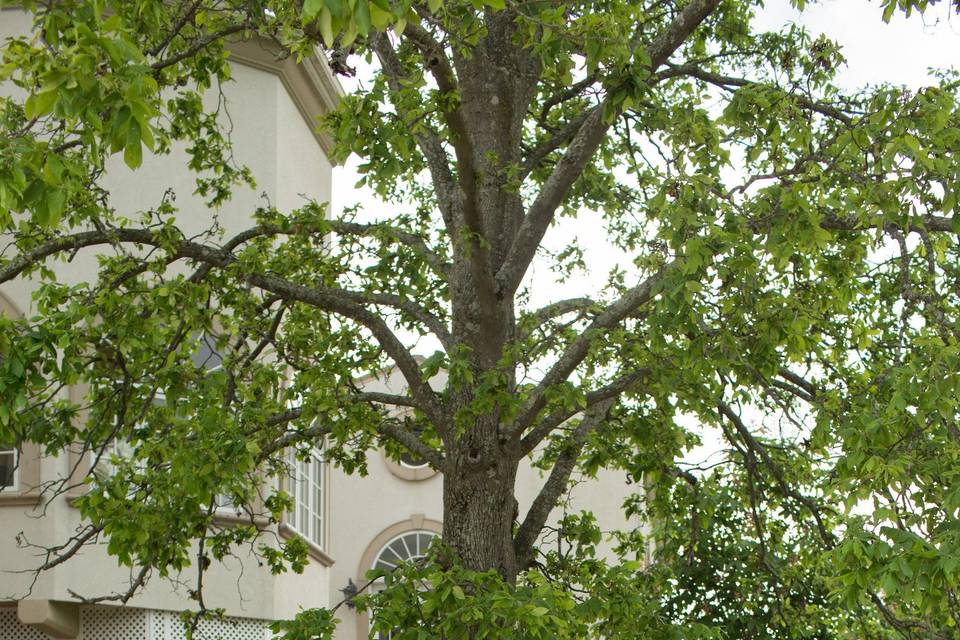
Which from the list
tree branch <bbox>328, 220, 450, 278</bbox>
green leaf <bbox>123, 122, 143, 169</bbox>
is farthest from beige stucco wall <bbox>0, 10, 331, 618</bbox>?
green leaf <bbox>123, 122, 143, 169</bbox>

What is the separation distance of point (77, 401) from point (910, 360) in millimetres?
9622

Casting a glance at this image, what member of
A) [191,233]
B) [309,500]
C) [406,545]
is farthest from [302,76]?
[406,545]

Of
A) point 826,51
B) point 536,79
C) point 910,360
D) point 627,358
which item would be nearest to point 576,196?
point 536,79

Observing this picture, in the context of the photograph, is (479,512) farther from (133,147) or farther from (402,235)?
(133,147)

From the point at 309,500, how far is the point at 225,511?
2.25m

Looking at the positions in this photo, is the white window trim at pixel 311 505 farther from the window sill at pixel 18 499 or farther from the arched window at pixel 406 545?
→ the arched window at pixel 406 545

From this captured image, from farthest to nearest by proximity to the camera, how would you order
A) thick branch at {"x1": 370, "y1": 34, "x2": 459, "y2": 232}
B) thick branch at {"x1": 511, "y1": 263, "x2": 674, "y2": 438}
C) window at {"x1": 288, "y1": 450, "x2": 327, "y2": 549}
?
window at {"x1": 288, "y1": 450, "x2": 327, "y2": 549} < thick branch at {"x1": 370, "y1": 34, "x2": 459, "y2": 232} < thick branch at {"x1": 511, "y1": 263, "x2": 674, "y2": 438}

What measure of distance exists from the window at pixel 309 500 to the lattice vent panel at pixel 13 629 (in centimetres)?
304

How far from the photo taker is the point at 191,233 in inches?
617

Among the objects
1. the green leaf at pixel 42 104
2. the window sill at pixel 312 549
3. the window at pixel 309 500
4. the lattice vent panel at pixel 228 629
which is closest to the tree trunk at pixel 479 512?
the green leaf at pixel 42 104

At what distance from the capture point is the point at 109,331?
32.6ft

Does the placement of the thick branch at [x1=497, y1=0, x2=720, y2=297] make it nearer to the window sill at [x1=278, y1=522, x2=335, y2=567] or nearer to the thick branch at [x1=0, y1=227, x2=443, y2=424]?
the thick branch at [x1=0, y1=227, x2=443, y2=424]

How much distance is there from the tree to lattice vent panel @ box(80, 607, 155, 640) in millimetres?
4181

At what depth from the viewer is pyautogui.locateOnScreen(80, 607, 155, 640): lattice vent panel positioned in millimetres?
14406
